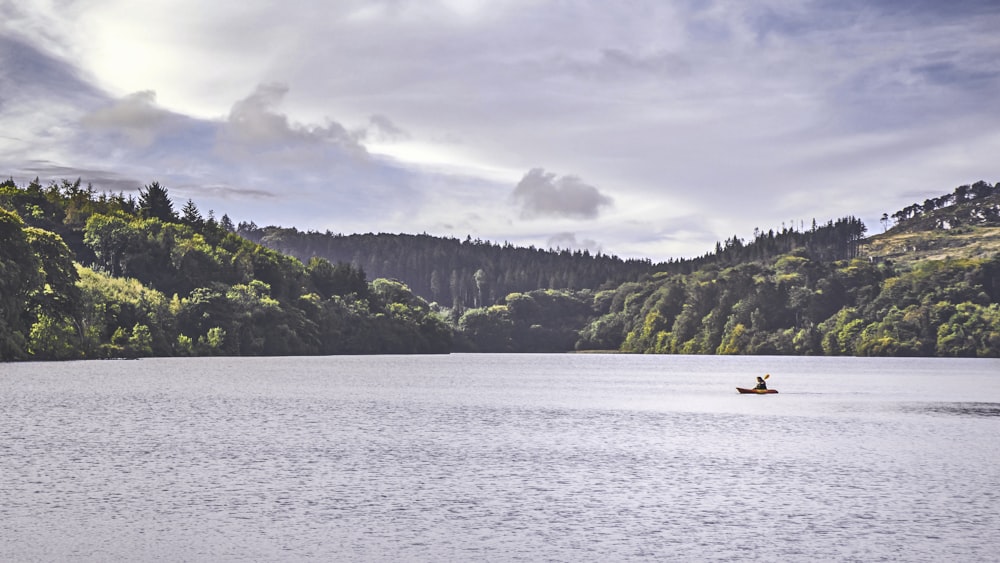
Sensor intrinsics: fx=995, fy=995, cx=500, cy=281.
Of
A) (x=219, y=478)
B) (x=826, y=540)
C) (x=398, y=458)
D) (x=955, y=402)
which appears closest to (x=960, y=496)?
(x=826, y=540)

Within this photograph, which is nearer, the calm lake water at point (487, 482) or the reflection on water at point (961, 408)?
the calm lake water at point (487, 482)

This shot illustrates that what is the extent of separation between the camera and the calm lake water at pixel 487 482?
2792cm

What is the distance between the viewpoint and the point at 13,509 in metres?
31.9

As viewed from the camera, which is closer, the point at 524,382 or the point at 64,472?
the point at 64,472

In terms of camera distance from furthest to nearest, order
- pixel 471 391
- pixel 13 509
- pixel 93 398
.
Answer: pixel 471 391 → pixel 93 398 → pixel 13 509

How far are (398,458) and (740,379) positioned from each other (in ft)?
372

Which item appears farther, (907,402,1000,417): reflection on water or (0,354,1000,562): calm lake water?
(907,402,1000,417): reflection on water

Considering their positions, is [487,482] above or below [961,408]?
below

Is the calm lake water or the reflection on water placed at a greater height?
the reflection on water

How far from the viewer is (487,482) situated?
40.0 metres

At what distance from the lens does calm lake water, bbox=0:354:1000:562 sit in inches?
1099

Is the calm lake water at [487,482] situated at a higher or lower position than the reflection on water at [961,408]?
lower

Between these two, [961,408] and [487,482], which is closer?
[487,482]

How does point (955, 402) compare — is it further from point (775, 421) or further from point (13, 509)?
point (13, 509)
